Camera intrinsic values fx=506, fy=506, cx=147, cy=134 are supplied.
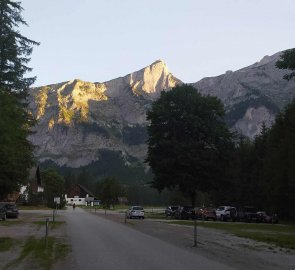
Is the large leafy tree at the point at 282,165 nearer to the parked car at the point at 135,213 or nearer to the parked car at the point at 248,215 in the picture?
the parked car at the point at 248,215

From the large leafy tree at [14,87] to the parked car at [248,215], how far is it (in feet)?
82.4

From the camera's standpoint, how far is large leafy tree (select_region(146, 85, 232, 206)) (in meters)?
64.3

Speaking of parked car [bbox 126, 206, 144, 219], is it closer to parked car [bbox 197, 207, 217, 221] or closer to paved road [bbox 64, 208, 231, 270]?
parked car [bbox 197, 207, 217, 221]

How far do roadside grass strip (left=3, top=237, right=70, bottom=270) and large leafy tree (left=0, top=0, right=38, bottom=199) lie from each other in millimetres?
17743

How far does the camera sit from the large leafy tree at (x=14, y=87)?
133 feet

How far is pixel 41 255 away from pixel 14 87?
31392 millimetres

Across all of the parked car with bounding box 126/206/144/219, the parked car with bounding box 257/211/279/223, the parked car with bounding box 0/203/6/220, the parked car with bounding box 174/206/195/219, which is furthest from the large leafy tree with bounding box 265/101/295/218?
the parked car with bounding box 0/203/6/220

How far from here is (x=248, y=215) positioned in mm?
57562

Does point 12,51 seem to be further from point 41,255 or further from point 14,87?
point 41,255

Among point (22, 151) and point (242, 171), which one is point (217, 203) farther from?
point (22, 151)

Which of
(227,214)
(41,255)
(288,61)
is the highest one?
(288,61)

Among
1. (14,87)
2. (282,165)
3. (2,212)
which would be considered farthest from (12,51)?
(282,165)

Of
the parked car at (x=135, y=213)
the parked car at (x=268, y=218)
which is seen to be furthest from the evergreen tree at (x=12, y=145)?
the parked car at (x=268, y=218)

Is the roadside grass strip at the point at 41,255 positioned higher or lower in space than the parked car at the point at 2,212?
lower
